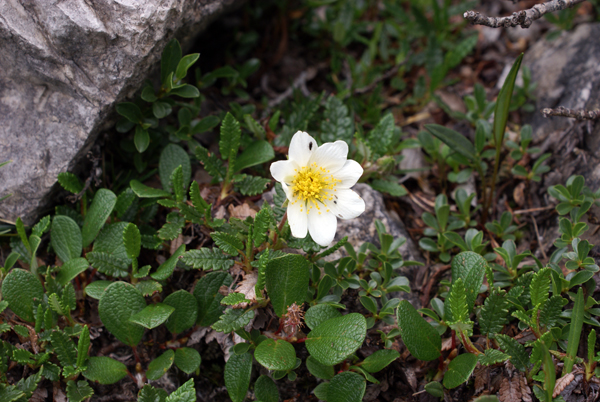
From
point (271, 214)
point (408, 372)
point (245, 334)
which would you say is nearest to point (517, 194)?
point (408, 372)

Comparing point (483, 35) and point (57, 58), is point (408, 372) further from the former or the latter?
point (483, 35)

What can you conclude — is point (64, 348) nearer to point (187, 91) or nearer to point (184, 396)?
point (184, 396)

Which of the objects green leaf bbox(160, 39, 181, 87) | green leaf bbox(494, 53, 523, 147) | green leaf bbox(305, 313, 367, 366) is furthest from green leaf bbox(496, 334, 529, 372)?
green leaf bbox(160, 39, 181, 87)

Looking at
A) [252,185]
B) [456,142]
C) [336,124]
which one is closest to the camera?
[252,185]

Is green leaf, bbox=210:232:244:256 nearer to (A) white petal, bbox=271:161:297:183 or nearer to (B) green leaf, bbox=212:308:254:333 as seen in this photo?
(B) green leaf, bbox=212:308:254:333

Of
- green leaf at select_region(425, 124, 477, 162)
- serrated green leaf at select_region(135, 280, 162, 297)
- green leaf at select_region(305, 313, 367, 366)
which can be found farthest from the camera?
green leaf at select_region(425, 124, 477, 162)

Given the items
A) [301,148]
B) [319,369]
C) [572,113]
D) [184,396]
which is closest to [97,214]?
[184,396]

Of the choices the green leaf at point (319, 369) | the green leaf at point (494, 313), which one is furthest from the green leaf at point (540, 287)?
the green leaf at point (319, 369)
